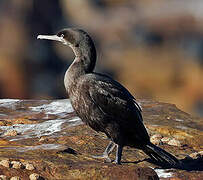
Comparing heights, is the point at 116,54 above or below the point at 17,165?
below

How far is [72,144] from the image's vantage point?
8.29 metres

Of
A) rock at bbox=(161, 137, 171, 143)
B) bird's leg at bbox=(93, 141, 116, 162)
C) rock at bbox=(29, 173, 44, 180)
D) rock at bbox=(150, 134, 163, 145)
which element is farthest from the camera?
rock at bbox=(161, 137, 171, 143)

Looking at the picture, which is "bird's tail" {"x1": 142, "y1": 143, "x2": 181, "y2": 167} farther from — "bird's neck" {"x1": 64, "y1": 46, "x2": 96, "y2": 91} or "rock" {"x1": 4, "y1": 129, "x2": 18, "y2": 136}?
"rock" {"x1": 4, "y1": 129, "x2": 18, "y2": 136}

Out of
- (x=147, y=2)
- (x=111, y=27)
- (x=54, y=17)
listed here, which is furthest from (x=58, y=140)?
(x=147, y=2)

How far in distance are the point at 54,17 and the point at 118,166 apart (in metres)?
26.8

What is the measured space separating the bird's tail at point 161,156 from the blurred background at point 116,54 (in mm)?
16287

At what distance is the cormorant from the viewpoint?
24.4 ft

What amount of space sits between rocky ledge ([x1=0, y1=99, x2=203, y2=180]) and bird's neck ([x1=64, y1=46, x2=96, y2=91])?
886 millimetres

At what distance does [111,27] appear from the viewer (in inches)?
1511

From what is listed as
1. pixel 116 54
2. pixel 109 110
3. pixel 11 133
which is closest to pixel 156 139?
pixel 109 110

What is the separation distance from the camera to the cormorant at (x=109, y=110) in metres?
7.44

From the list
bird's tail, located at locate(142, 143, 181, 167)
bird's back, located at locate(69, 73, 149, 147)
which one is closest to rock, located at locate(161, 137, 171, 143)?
bird's tail, located at locate(142, 143, 181, 167)

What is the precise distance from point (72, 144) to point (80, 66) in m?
1.19

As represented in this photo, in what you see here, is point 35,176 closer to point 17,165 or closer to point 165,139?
point 17,165
